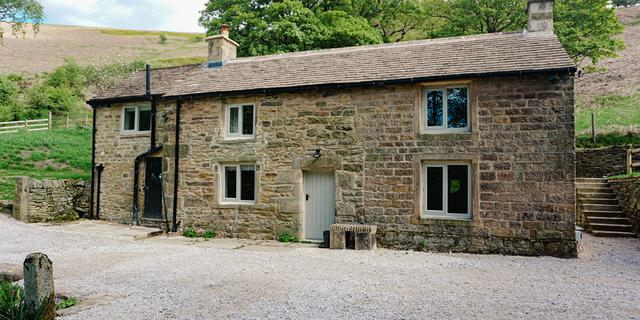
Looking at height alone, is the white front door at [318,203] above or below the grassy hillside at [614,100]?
below

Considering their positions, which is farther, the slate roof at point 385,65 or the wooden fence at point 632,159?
the wooden fence at point 632,159

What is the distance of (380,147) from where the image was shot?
1050cm

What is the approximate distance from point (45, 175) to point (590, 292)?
1889cm

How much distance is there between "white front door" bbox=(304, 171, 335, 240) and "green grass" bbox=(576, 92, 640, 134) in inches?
660

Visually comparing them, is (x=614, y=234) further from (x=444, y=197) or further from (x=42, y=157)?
(x=42, y=157)

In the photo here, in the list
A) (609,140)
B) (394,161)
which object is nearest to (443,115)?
(394,161)

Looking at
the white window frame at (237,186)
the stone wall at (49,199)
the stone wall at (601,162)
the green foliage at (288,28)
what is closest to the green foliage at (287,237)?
the white window frame at (237,186)

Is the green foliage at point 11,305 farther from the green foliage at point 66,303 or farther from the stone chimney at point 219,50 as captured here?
the stone chimney at point 219,50

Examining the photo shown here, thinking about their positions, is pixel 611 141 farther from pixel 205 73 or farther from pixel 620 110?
pixel 205 73

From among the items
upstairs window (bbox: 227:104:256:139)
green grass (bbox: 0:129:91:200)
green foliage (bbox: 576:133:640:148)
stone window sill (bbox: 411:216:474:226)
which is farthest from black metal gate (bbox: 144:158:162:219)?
green foliage (bbox: 576:133:640:148)

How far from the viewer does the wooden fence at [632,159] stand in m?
15.6

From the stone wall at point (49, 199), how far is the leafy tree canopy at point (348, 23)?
9.97 metres

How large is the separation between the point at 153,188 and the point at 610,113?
2522 centimetres

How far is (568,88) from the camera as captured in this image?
9188mm
